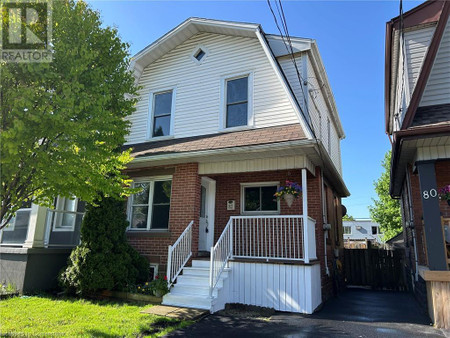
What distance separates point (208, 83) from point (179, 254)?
5126mm

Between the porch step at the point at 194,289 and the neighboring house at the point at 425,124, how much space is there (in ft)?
13.2

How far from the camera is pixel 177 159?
842 cm

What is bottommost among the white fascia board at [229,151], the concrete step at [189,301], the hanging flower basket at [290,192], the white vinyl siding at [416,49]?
the concrete step at [189,301]

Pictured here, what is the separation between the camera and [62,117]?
186 inches

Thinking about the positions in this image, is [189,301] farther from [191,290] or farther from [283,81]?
[283,81]

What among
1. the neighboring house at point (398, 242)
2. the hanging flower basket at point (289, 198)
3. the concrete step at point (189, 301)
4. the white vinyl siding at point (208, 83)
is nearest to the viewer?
the concrete step at point (189, 301)

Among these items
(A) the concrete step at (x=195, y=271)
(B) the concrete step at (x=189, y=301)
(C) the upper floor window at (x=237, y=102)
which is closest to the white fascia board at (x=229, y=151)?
(C) the upper floor window at (x=237, y=102)

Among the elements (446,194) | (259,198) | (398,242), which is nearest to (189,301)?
(259,198)

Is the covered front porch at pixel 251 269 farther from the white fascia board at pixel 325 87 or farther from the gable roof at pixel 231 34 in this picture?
the white fascia board at pixel 325 87

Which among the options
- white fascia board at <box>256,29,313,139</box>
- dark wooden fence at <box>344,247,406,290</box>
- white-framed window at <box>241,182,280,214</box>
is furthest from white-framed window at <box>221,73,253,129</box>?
dark wooden fence at <box>344,247,406,290</box>

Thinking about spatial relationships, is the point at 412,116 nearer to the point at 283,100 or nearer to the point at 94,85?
the point at 283,100

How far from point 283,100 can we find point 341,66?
2.94m

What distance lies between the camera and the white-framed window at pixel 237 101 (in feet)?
28.9

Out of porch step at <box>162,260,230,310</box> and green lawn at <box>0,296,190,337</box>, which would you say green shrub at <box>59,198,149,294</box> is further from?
porch step at <box>162,260,230,310</box>
